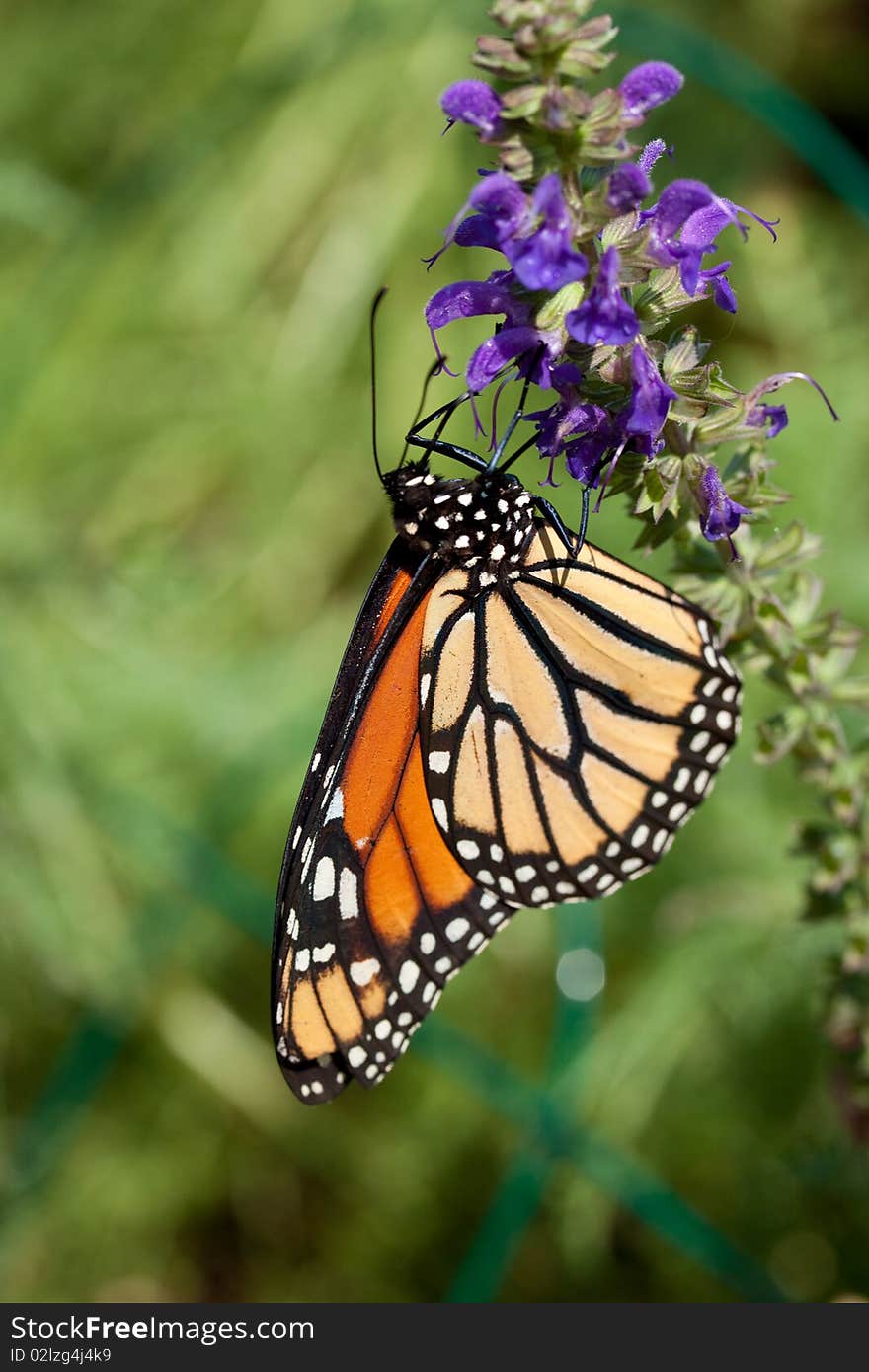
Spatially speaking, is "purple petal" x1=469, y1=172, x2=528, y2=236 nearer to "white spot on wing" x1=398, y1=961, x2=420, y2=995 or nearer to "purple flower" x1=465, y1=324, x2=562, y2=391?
"purple flower" x1=465, y1=324, x2=562, y2=391

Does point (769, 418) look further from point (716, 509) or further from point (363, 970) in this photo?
point (363, 970)

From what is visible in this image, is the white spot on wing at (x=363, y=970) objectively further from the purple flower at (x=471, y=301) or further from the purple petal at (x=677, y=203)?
the purple petal at (x=677, y=203)

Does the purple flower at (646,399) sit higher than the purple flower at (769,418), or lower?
lower

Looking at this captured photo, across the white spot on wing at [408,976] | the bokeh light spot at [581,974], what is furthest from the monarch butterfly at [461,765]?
the bokeh light spot at [581,974]

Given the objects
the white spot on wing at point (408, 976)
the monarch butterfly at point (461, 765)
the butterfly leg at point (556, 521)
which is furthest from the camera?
the white spot on wing at point (408, 976)

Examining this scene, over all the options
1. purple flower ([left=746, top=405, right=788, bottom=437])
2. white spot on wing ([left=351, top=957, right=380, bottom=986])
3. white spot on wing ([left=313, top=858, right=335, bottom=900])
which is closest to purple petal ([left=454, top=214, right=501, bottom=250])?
purple flower ([left=746, top=405, right=788, bottom=437])

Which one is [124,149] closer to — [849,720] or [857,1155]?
[849,720]

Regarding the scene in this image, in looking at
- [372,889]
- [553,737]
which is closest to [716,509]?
[553,737]
